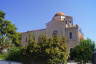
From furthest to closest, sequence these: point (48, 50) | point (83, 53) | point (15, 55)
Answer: point (83, 53), point (15, 55), point (48, 50)

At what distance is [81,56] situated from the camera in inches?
1270

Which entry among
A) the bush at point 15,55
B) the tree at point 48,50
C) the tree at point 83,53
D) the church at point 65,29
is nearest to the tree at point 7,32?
the bush at point 15,55

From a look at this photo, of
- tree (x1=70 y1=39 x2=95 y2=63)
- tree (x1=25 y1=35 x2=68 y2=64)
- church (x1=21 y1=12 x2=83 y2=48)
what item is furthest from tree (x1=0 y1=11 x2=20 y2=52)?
tree (x1=70 y1=39 x2=95 y2=63)

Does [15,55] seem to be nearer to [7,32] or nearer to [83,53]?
[7,32]

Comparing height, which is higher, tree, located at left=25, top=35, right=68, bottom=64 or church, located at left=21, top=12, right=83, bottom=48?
church, located at left=21, top=12, right=83, bottom=48

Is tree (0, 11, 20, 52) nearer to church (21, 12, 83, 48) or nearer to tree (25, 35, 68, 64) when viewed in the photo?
church (21, 12, 83, 48)

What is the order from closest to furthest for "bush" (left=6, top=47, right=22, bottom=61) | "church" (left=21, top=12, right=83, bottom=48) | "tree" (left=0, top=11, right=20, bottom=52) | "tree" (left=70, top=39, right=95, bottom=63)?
"bush" (left=6, top=47, right=22, bottom=61) → "tree" (left=70, top=39, right=95, bottom=63) → "tree" (left=0, top=11, right=20, bottom=52) → "church" (left=21, top=12, right=83, bottom=48)

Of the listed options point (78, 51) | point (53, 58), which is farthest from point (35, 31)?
point (53, 58)

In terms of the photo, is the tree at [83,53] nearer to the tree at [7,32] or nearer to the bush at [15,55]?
the bush at [15,55]

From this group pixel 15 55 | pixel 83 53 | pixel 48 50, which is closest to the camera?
pixel 48 50

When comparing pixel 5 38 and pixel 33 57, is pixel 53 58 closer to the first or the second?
pixel 33 57

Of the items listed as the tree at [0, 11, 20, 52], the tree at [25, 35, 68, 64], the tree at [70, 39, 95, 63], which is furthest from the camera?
the tree at [0, 11, 20, 52]

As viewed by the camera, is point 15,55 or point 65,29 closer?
point 15,55

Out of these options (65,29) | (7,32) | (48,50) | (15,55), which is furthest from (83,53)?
(7,32)
